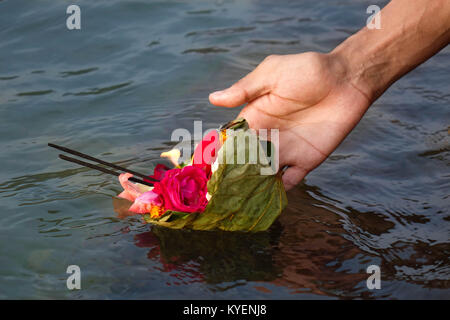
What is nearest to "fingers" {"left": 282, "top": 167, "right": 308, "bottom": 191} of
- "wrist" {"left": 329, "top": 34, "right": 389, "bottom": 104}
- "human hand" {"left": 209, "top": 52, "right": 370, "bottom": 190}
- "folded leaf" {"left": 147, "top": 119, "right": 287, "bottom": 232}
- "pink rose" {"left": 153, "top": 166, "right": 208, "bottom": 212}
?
"human hand" {"left": 209, "top": 52, "right": 370, "bottom": 190}

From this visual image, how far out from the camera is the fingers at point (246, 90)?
360cm

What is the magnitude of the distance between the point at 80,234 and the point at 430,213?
7.54 ft

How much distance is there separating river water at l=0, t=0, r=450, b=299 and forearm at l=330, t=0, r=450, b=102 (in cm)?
85

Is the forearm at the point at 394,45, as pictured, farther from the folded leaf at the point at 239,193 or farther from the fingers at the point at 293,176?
the folded leaf at the point at 239,193

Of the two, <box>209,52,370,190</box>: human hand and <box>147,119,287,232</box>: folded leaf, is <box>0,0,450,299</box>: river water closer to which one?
<box>147,119,287,232</box>: folded leaf

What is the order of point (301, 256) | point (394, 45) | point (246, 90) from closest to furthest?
point (301, 256) < point (246, 90) < point (394, 45)

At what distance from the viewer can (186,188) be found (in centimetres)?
317

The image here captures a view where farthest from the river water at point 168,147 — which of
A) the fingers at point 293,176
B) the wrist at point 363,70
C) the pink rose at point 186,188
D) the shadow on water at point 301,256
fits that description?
the wrist at point 363,70

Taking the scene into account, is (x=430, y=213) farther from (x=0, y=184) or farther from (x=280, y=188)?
(x=0, y=184)

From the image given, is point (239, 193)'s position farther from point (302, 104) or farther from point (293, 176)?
point (302, 104)

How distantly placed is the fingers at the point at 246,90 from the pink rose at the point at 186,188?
609mm

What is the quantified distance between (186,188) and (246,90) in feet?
2.80

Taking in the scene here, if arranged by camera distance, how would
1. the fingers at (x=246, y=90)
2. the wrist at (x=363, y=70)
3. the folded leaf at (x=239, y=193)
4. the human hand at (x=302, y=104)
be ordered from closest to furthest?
the folded leaf at (x=239, y=193) → the fingers at (x=246, y=90) → the human hand at (x=302, y=104) → the wrist at (x=363, y=70)

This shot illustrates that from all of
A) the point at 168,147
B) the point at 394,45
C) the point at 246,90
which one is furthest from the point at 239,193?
the point at 168,147
